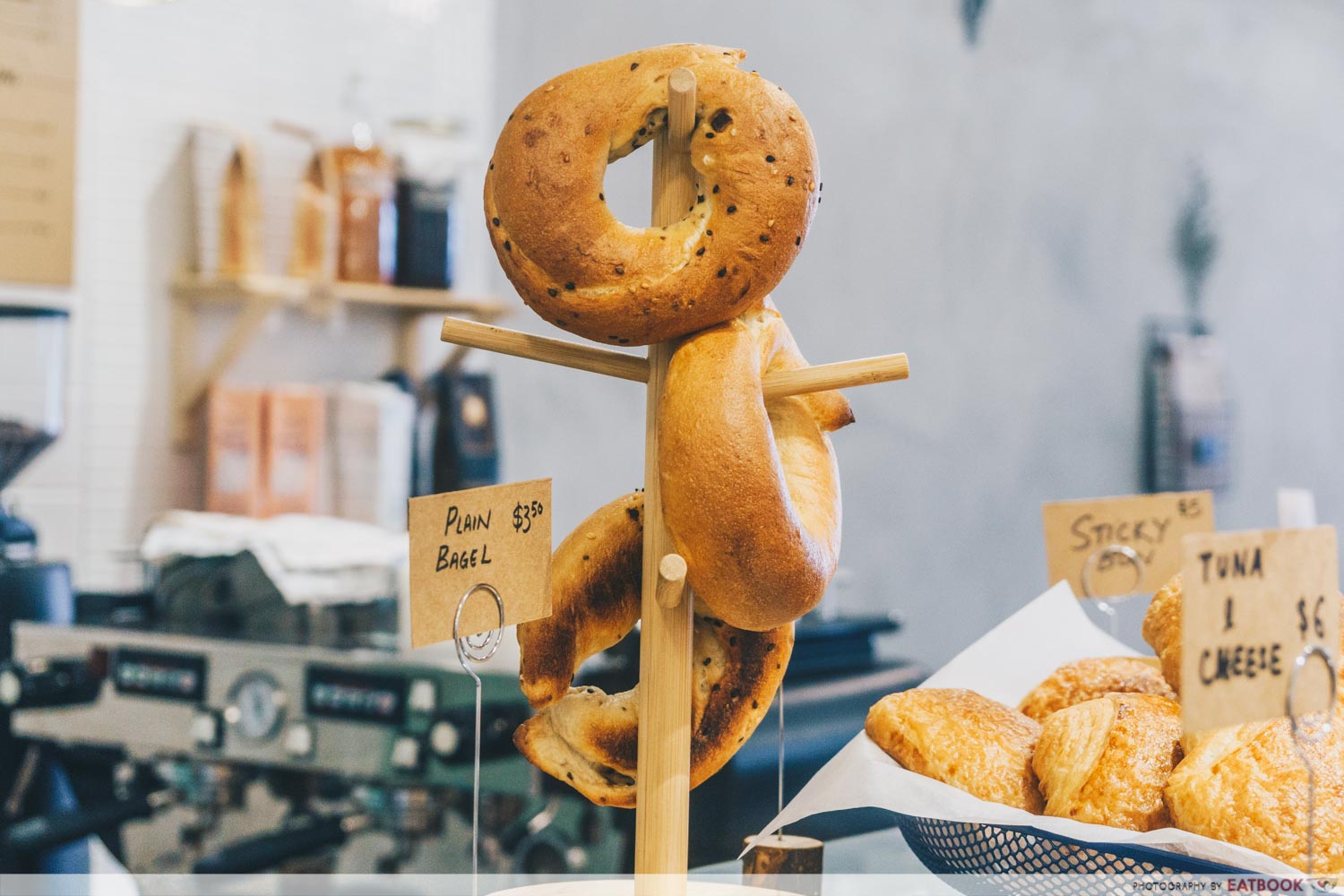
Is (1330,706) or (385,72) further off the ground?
(385,72)

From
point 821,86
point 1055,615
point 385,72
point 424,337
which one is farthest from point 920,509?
point 1055,615

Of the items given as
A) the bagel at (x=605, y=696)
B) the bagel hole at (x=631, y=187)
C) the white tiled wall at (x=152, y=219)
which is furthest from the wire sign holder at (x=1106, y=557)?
the white tiled wall at (x=152, y=219)

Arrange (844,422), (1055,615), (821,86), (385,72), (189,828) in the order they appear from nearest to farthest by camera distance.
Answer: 1. (844,422)
2. (1055,615)
3. (189,828)
4. (385,72)
5. (821,86)

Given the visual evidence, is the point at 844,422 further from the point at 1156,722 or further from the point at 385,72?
the point at 385,72

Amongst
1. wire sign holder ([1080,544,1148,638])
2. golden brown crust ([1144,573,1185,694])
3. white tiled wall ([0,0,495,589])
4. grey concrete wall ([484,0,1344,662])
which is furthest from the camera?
grey concrete wall ([484,0,1344,662])

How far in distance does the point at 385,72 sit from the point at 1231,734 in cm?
294

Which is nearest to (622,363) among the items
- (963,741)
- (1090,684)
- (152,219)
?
(963,741)

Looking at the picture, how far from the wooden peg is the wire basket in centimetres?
26

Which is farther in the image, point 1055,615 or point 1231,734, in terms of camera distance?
point 1055,615

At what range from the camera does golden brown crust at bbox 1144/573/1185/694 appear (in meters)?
0.94

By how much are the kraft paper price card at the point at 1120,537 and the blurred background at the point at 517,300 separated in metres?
0.82

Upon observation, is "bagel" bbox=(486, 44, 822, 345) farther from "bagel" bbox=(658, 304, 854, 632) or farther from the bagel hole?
the bagel hole

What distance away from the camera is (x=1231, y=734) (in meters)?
0.78

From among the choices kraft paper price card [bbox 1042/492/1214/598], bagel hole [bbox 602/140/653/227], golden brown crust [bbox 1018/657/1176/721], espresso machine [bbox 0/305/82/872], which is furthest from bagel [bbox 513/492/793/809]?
bagel hole [bbox 602/140/653/227]
